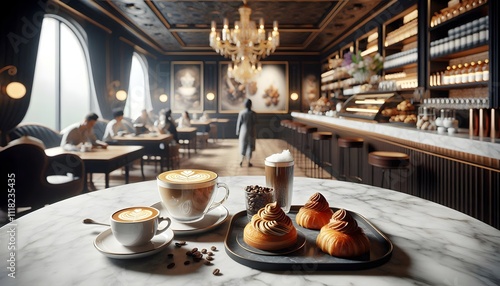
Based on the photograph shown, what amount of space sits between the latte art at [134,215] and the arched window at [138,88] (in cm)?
1188

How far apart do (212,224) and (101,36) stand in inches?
333

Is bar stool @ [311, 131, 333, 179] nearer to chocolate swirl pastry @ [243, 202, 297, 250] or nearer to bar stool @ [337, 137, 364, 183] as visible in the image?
bar stool @ [337, 137, 364, 183]

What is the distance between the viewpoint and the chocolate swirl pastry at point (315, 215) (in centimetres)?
88

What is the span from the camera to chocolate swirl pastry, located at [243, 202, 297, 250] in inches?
29.3

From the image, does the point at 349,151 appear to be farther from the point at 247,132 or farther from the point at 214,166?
the point at 214,166

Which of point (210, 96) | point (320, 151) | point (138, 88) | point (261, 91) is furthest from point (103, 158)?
point (261, 91)

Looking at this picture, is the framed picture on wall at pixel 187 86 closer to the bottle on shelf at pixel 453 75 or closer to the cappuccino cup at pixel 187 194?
the bottle on shelf at pixel 453 75

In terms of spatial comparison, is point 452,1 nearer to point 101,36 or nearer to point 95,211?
point 95,211

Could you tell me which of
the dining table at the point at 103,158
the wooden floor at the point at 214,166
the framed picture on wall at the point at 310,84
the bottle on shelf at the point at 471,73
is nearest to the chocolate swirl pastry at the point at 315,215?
the dining table at the point at 103,158

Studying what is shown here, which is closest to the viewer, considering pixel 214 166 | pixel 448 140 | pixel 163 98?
pixel 448 140

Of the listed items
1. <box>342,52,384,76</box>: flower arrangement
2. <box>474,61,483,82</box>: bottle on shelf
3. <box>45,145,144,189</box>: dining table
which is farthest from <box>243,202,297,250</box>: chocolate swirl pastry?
<box>342,52,384,76</box>: flower arrangement

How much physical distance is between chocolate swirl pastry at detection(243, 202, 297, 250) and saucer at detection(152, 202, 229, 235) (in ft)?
0.50

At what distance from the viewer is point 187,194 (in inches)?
34.4

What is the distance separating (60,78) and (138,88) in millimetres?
6062
